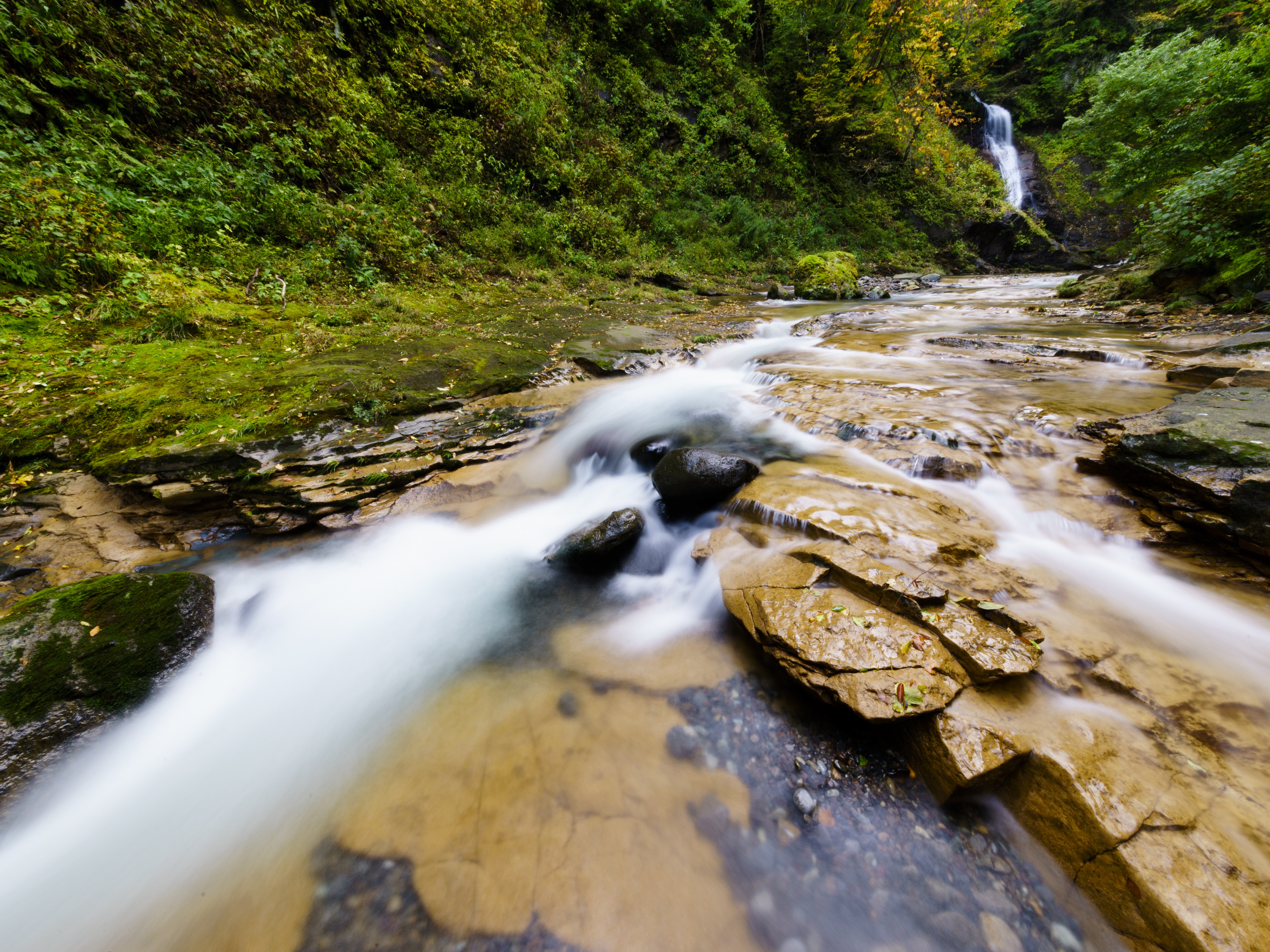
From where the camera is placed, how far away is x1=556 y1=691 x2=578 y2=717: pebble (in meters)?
2.51

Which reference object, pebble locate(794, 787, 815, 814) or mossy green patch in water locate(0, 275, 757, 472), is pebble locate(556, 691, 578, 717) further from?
mossy green patch in water locate(0, 275, 757, 472)

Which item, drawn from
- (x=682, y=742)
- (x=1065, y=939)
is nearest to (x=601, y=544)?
(x=682, y=742)

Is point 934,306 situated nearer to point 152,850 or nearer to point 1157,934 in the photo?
point 1157,934

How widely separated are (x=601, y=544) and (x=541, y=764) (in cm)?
164

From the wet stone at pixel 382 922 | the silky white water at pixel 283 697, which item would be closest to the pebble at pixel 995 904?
the wet stone at pixel 382 922

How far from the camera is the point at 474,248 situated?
30.7ft

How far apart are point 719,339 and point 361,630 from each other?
7283 millimetres

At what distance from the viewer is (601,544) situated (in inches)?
140

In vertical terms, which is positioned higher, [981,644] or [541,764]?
[981,644]

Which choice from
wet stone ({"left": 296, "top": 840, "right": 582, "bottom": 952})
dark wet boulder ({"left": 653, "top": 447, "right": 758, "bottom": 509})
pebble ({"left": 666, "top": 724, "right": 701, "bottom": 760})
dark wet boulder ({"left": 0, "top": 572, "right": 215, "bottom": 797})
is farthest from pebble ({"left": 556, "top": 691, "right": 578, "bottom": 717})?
dark wet boulder ({"left": 0, "top": 572, "right": 215, "bottom": 797})

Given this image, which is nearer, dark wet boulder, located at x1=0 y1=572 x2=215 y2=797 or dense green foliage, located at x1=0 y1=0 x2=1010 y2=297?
dark wet boulder, located at x1=0 y1=572 x2=215 y2=797

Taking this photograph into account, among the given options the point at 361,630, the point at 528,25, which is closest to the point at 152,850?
the point at 361,630

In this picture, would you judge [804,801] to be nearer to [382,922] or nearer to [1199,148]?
[382,922]

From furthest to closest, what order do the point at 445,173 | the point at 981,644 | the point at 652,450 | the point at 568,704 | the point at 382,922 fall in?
the point at 445,173 → the point at 652,450 → the point at 568,704 → the point at 981,644 → the point at 382,922
